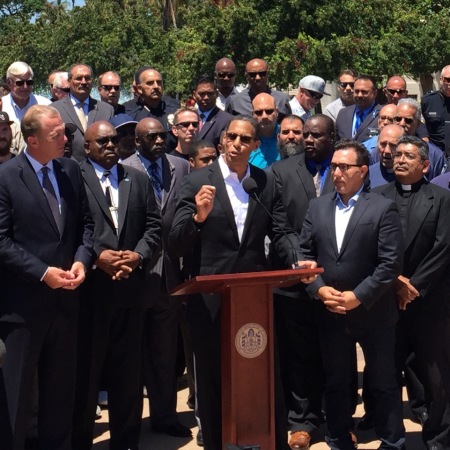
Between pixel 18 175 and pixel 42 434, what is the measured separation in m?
1.78

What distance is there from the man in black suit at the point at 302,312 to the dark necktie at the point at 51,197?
78.9 inches

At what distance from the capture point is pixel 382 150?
860 cm

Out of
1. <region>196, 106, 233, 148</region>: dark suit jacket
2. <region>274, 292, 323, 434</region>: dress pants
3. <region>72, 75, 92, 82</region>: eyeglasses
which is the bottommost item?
<region>274, 292, 323, 434</region>: dress pants

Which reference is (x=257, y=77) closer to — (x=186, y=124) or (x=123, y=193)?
(x=186, y=124)

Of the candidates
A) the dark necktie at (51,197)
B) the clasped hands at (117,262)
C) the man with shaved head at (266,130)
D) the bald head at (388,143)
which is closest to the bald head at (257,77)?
the man with shaved head at (266,130)

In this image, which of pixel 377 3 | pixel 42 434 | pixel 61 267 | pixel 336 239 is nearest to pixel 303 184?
pixel 336 239

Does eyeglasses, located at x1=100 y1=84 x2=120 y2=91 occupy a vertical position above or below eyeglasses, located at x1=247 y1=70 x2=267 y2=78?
below

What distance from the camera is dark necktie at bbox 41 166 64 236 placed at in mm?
6688

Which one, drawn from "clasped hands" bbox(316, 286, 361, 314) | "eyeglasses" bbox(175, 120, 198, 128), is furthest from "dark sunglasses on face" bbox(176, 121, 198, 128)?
"clasped hands" bbox(316, 286, 361, 314)

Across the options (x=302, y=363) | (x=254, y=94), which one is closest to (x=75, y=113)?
(x=254, y=94)

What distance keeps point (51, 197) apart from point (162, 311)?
1.90 meters

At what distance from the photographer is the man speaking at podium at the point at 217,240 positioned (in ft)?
21.5

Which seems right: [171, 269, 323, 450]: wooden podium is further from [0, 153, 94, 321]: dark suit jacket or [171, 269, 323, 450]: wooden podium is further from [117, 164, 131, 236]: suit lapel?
[117, 164, 131, 236]: suit lapel

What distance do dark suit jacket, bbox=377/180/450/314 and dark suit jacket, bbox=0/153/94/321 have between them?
247 centimetres
